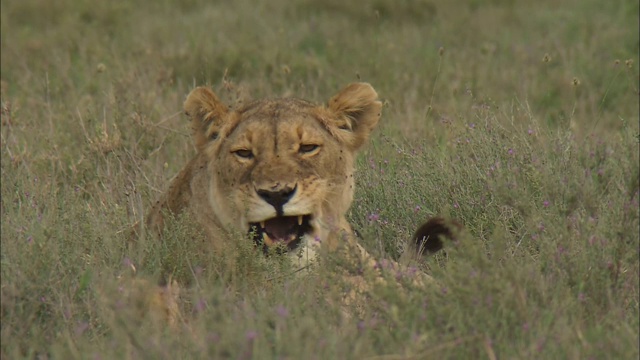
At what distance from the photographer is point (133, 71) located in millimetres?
8383

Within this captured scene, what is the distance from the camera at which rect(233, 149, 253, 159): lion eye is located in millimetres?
4906

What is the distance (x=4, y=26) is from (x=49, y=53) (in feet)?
2.76

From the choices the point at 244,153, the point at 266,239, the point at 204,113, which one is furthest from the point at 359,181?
the point at 266,239

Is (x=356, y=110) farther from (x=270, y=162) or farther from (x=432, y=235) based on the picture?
(x=432, y=235)

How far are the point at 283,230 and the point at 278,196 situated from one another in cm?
25

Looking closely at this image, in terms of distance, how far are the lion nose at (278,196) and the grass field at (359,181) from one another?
0.22 m

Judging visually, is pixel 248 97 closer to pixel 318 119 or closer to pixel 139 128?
pixel 139 128

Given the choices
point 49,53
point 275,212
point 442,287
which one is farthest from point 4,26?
point 442,287

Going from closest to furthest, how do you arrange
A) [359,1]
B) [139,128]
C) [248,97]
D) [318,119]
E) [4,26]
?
[318,119], [139,128], [248,97], [4,26], [359,1]

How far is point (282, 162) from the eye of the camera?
4770mm

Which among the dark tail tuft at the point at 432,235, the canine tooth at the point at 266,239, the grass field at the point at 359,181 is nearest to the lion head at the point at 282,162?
the canine tooth at the point at 266,239

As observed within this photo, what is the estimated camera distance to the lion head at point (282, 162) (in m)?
4.64

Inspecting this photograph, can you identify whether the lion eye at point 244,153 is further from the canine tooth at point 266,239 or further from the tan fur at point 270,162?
the canine tooth at point 266,239

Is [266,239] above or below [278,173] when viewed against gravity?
below
